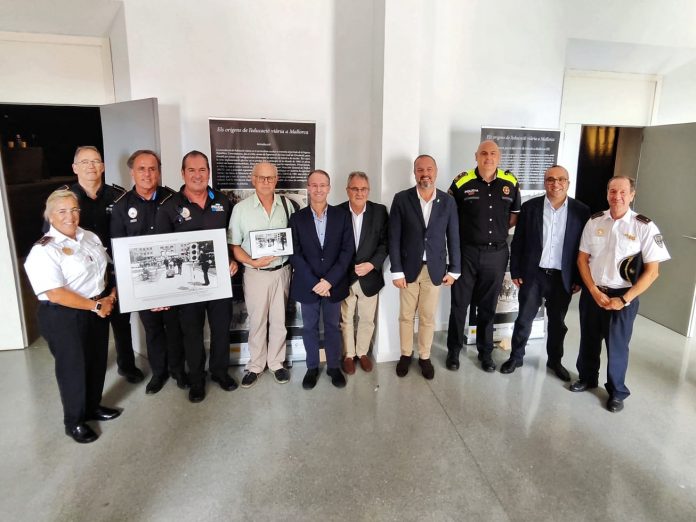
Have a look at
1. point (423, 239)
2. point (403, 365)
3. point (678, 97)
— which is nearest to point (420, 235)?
point (423, 239)

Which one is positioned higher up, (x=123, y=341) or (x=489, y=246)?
(x=489, y=246)

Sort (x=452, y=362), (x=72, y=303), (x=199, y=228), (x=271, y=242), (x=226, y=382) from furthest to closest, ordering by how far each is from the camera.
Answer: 1. (x=452, y=362)
2. (x=226, y=382)
3. (x=271, y=242)
4. (x=199, y=228)
5. (x=72, y=303)

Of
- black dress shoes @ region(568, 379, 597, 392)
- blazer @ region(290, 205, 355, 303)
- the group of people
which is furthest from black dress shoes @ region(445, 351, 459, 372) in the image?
blazer @ region(290, 205, 355, 303)

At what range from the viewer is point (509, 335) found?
422cm

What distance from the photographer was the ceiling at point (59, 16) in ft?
11.1

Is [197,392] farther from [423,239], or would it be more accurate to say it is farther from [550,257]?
[550,257]

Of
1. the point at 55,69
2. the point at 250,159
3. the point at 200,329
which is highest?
the point at 55,69

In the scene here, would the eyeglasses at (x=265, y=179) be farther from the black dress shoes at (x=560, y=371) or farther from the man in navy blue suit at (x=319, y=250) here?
the black dress shoes at (x=560, y=371)

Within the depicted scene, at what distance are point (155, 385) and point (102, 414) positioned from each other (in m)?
0.44

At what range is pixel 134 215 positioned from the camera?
9.70 ft

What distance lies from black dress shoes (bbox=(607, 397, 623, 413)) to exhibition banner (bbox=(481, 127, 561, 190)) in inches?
82.6

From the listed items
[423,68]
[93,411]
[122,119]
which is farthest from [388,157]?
[93,411]

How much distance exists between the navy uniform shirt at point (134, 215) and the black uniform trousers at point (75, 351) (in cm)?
62

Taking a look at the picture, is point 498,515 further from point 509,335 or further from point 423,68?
point 423,68
